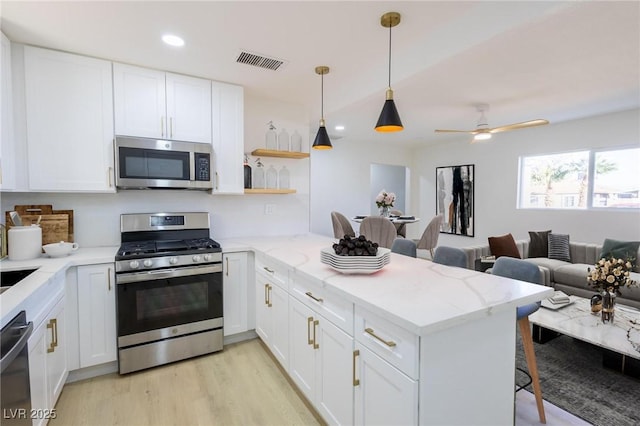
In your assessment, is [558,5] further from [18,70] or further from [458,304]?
[18,70]

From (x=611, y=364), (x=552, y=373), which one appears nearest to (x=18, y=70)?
(x=552, y=373)

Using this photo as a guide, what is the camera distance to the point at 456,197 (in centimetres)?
638

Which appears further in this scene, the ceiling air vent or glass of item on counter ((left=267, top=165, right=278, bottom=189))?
glass of item on counter ((left=267, top=165, right=278, bottom=189))

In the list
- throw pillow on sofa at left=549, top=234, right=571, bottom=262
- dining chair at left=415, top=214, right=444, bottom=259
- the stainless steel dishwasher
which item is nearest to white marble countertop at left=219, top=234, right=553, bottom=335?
the stainless steel dishwasher

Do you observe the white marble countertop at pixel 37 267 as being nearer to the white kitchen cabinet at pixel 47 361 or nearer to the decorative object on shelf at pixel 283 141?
the white kitchen cabinet at pixel 47 361

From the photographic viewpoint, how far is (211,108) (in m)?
2.88

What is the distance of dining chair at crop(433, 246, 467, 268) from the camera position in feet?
7.23

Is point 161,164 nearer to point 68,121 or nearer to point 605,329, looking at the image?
point 68,121

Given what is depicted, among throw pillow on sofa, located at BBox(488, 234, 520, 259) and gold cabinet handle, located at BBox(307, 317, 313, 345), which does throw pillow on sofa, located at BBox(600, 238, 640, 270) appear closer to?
throw pillow on sofa, located at BBox(488, 234, 520, 259)

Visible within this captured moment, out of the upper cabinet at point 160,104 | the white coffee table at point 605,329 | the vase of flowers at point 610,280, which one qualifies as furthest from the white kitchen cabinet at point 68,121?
the vase of flowers at point 610,280

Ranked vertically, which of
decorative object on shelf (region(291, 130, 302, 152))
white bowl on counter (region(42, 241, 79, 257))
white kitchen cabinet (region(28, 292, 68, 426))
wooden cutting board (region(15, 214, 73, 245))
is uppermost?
decorative object on shelf (region(291, 130, 302, 152))

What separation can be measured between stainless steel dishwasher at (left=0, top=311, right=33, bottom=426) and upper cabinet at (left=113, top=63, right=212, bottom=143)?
1701 millimetres

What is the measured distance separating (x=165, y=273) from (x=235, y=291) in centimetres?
64

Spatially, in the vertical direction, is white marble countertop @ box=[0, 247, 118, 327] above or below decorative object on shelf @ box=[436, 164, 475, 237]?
below
